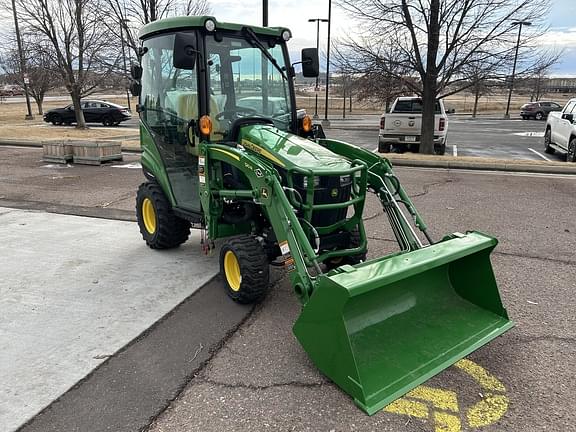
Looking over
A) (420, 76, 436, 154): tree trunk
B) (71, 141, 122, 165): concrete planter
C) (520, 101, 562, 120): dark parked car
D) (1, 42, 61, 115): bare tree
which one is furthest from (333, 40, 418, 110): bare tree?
(520, 101, 562, 120): dark parked car

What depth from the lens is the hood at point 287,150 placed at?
3830 mm

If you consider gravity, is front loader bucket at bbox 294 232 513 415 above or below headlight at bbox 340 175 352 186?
below

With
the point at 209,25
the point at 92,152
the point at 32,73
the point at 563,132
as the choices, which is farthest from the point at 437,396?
the point at 32,73

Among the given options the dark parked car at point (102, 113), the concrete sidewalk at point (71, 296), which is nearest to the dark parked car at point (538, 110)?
the dark parked car at point (102, 113)

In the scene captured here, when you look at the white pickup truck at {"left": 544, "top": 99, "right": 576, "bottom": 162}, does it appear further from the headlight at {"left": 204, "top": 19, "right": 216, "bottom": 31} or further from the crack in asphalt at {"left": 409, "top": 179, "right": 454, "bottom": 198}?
the headlight at {"left": 204, "top": 19, "right": 216, "bottom": 31}

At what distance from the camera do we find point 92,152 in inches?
446

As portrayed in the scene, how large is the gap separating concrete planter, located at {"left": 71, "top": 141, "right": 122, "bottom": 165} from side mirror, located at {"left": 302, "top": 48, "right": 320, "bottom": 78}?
25.5 feet

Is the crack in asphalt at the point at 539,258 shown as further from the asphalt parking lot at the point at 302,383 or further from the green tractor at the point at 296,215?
the green tractor at the point at 296,215

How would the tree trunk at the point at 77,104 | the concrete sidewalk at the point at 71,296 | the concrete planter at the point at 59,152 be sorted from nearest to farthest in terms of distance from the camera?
the concrete sidewalk at the point at 71,296, the concrete planter at the point at 59,152, the tree trunk at the point at 77,104

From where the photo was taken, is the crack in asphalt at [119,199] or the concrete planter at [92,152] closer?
the crack in asphalt at [119,199]

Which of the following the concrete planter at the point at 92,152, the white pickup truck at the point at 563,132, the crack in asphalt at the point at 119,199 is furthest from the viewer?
the white pickup truck at the point at 563,132

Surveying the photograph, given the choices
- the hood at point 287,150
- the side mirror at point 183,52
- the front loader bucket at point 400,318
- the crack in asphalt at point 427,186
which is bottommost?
the crack in asphalt at point 427,186

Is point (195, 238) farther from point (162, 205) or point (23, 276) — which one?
point (23, 276)

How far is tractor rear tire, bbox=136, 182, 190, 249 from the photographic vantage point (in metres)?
5.24
